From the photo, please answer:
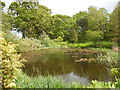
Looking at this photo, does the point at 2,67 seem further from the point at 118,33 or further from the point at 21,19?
the point at 21,19

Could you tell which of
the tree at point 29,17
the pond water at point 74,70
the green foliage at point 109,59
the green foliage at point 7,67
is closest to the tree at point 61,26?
the tree at point 29,17

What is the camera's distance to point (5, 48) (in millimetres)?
2010

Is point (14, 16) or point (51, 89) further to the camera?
point (14, 16)

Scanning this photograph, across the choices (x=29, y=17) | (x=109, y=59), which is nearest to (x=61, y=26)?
(x=29, y=17)

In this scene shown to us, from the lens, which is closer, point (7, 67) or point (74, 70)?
point (7, 67)

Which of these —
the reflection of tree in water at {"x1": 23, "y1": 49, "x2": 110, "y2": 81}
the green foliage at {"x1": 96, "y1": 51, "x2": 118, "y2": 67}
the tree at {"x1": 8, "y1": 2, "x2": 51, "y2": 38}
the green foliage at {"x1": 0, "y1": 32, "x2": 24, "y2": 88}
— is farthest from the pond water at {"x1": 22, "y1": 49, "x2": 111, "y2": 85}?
the tree at {"x1": 8, "y1": 2, "x2": 51, "y2": 38}

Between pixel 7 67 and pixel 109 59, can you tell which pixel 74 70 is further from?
pixel 7 67

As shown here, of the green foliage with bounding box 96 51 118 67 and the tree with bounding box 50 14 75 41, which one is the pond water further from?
the tree with bounding box 50 14 75 41

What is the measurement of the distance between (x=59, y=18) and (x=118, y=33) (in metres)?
10.4

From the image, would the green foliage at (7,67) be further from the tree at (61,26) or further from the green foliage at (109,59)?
the tree at (61,26)

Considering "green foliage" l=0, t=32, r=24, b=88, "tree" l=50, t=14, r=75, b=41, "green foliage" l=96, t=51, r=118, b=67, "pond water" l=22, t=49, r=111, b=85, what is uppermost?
"tree" l=50, t=14, r=75, b=41

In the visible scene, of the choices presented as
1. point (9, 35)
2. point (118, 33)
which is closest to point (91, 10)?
point (118, 33)

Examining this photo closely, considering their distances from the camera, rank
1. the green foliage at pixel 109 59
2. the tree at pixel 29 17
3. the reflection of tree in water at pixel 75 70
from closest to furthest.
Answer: the reflection of tree in water at pixel 75 70 < the green foliage at pixel 109 59 < the tree at pixel 29 17

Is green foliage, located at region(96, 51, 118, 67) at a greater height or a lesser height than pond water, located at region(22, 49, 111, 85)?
greater
